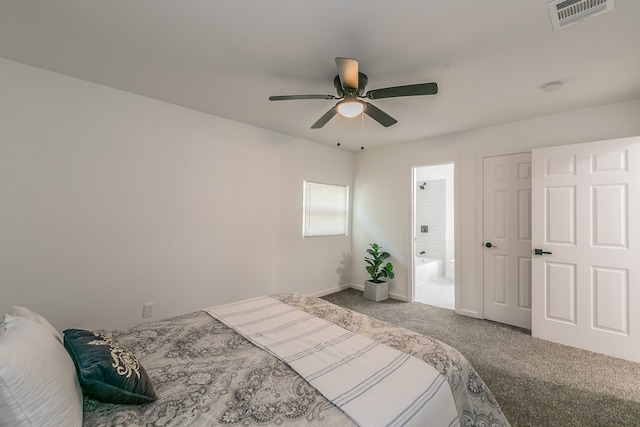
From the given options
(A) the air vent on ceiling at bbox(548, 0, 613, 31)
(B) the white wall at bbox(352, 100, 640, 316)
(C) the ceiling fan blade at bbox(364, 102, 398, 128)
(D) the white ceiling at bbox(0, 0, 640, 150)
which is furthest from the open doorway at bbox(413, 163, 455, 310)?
(A) the air vent on ceiling at bbox(548, 0, 613, 31)

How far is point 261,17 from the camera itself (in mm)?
1602

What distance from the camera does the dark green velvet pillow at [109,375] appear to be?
0.95 m

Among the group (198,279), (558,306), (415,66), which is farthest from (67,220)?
(558,306)

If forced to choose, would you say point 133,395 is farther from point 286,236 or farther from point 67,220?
point 286,236

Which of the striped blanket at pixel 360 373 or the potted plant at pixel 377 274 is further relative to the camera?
the potted plant at pixel 377 274

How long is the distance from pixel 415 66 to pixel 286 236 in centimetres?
262

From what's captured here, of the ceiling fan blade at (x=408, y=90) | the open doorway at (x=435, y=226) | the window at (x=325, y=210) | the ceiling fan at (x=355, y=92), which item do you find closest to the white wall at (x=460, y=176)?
the window at (x=325, y=210)

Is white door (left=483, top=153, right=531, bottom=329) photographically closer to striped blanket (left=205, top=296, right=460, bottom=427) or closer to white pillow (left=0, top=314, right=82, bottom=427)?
striped blanket (left=205, top=296, right=460, bottom=427)

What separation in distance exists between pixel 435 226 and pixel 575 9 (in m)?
4.93

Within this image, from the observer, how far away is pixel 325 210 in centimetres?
443

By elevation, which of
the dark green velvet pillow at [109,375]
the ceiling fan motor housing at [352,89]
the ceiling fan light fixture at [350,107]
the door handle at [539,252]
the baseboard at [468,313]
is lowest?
the baseboard at [468,313]

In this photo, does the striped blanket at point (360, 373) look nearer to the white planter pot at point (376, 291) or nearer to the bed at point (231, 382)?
the bed at point (231, 382)

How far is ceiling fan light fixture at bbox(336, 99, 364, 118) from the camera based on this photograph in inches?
77.7

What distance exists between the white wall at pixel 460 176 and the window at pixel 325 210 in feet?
0.85
